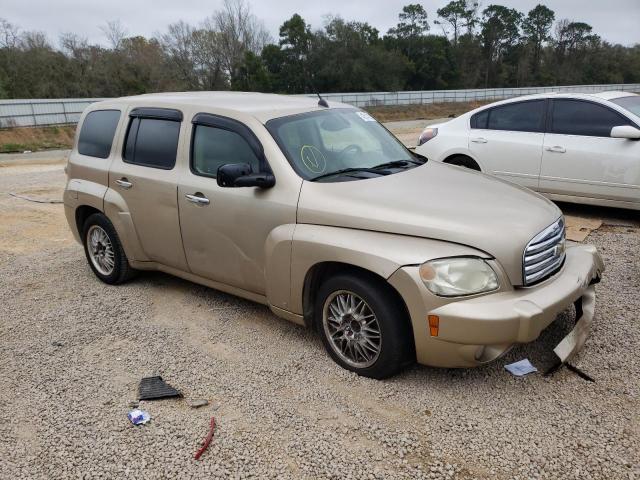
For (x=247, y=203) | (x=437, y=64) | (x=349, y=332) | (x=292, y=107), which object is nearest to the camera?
(x=349, y=332)

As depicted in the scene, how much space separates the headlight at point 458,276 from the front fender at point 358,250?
0.05m

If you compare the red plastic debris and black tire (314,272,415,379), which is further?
black tire (314,272,415,379)

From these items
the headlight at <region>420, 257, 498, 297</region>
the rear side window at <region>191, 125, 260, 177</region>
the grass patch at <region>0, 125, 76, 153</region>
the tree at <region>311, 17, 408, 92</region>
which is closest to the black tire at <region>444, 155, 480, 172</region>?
the rear side window at <region>191, 125, 260, 177</region>

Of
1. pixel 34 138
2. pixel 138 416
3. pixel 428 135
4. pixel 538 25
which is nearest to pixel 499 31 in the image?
pixel 538 25

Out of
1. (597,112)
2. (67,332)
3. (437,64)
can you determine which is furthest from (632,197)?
(437,64)

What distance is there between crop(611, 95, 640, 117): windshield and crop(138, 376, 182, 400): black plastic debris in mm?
6192

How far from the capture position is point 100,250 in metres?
5.29

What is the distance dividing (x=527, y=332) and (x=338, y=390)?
119 centimetres

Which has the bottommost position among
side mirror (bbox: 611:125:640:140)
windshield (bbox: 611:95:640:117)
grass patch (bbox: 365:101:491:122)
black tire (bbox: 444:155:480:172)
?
grass patch (bbox: 365:101:491:122)

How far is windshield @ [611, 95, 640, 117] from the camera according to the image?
644 cm

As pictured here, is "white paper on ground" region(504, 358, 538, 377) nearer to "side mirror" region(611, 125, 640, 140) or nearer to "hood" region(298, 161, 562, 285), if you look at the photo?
"hood" region(298, 161, 562, 285)

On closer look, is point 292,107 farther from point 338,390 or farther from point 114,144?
point 338,390

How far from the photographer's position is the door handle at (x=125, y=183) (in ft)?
15.3

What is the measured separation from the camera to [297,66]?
2173 inches
